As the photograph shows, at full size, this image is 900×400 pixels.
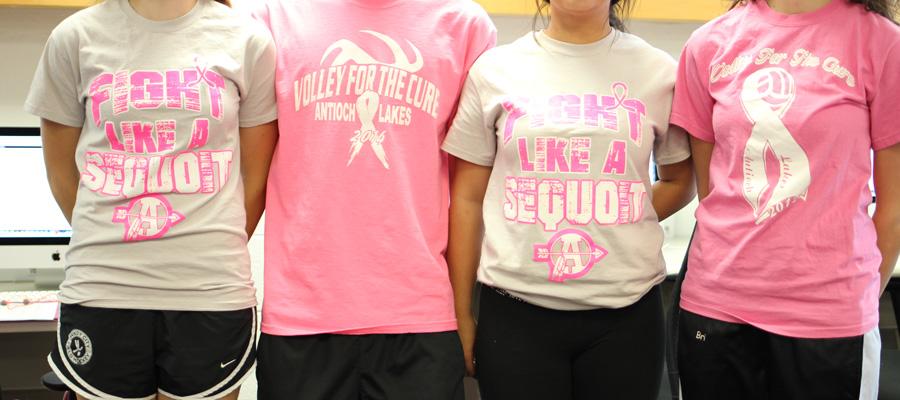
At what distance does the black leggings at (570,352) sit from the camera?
137 cm

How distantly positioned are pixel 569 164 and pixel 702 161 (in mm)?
278

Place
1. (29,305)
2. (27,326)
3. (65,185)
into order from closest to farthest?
(65,185), (27,326), (29,305)

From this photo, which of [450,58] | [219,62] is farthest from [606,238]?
[219,62]

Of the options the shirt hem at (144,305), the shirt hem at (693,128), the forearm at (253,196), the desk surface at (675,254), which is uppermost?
the shirt hem at (693,128)

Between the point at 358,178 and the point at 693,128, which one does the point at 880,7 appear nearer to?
the point at 693,128

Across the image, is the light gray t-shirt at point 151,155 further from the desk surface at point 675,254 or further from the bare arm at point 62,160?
the desk surface at point 675,254

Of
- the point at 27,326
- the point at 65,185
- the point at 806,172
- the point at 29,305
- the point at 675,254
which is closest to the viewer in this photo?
the point at 806,172

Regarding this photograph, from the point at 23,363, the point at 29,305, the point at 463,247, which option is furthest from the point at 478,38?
the point at 23,363

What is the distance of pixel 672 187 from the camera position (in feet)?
5.09

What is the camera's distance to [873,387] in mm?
1273

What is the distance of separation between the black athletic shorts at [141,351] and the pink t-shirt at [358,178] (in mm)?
Result: 115

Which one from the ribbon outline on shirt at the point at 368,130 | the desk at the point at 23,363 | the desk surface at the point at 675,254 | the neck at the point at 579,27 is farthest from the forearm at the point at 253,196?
the desk at the point at 23,363

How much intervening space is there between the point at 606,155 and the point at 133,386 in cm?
89

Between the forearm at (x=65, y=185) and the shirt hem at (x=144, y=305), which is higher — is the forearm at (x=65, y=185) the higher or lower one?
the higher one
